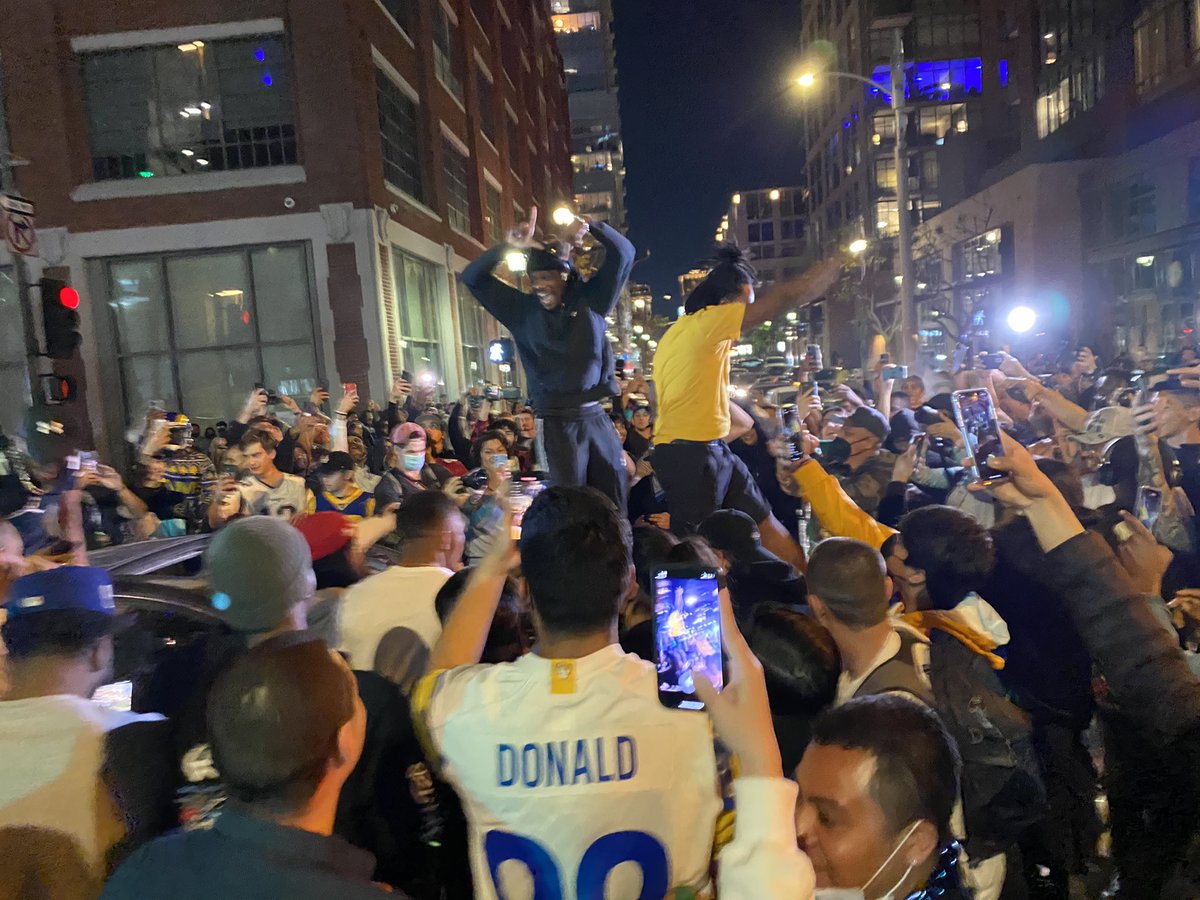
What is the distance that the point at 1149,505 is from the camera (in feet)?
15.4

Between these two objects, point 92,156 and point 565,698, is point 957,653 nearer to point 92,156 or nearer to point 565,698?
point 565,698

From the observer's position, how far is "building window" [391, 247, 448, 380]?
19.4 m

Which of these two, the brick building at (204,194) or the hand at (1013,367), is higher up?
the brick building at (204,194)

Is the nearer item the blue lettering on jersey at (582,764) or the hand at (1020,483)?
the blue lettering on jersey at (582,764)

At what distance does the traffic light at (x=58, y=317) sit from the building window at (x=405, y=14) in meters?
13.9

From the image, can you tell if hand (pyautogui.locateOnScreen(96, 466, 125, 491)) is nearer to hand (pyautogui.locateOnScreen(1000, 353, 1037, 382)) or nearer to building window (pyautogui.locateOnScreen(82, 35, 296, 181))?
hand (pyautogui.locateOnScreen(1000, 353, 1037, 382))

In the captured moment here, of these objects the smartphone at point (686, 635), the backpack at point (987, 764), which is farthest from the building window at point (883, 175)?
the smartphone at point (686, 635)

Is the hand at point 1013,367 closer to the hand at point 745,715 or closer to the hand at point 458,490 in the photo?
the hand at point 458,490

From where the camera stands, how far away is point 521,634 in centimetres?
309

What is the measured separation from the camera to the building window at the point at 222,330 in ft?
56.5

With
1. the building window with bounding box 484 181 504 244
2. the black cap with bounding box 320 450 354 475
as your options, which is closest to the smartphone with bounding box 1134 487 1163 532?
the black cap with bounding box 320 450 354 475

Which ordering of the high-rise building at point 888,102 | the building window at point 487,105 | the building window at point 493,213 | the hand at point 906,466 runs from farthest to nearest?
1. the high-rise building at point 888,102
2. the building window at point 487,105
3. the building window at point 493,213
4. the hand at point 906,466

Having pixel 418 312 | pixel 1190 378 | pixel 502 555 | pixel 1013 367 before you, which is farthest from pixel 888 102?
pixel 502 555

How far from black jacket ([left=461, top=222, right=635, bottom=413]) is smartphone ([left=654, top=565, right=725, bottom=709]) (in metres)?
2.64
